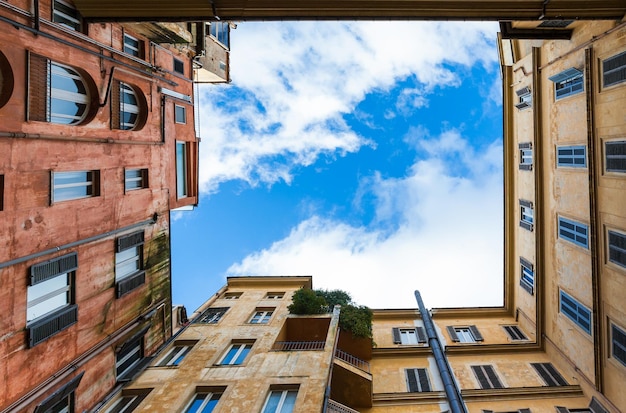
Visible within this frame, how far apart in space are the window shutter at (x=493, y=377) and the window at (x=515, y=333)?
393 centimetres

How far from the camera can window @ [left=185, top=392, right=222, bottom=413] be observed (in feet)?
43.7

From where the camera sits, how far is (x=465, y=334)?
22.6 m

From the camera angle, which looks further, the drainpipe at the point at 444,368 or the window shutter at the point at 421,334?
the window shutter at the point at 421,334

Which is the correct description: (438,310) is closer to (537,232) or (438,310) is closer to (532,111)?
(537,232)

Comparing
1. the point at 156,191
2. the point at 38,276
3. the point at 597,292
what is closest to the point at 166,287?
the point at 156,191

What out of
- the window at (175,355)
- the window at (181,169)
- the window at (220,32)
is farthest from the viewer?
the window at (220,32)

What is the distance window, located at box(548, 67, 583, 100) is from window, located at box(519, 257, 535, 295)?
10033mm

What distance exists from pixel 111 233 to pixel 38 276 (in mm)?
3507

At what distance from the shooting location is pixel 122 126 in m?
15.4

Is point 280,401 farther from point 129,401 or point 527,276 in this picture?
point 527,276

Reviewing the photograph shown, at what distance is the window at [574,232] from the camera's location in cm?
1645

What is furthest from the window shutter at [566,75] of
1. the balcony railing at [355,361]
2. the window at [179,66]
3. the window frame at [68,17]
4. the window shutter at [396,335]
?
the window frame at [68,17]

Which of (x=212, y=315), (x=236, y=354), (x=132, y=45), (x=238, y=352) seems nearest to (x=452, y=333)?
(x=238, y=352)

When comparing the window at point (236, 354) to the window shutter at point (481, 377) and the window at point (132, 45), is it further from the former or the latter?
the window at point (132, 45)
